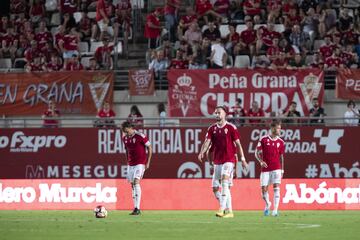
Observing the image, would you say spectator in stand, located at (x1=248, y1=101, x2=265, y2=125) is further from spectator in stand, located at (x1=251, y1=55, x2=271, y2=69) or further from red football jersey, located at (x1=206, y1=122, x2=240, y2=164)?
red football jersey, located at (x1=206, y1=122, x2=240, y2=164)

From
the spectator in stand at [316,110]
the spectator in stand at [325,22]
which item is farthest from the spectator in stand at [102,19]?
the spectator in stand at [316,110]

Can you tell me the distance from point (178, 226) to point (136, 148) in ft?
17.2

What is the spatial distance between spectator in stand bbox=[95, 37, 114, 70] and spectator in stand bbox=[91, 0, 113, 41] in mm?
1333

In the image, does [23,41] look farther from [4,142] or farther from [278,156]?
[278,156]

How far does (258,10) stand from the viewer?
35969 mm

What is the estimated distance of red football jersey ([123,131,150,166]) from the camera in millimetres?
26125

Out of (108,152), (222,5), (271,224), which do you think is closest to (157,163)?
(108,152)

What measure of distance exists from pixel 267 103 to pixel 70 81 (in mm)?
6111

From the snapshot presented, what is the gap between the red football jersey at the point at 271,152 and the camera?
25.5 m

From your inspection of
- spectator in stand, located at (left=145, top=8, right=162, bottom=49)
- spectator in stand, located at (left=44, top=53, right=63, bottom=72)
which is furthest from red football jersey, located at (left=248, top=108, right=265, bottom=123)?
spectator in stand, located at (left=44, top=53, right=63, bottom=72)

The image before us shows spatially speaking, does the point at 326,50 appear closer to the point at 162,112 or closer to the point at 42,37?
the point at 162,112

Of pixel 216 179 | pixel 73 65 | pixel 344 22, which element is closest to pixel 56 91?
pixel 73 65

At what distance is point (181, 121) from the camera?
34.1m

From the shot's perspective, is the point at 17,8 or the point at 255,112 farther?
the point at 17,8
